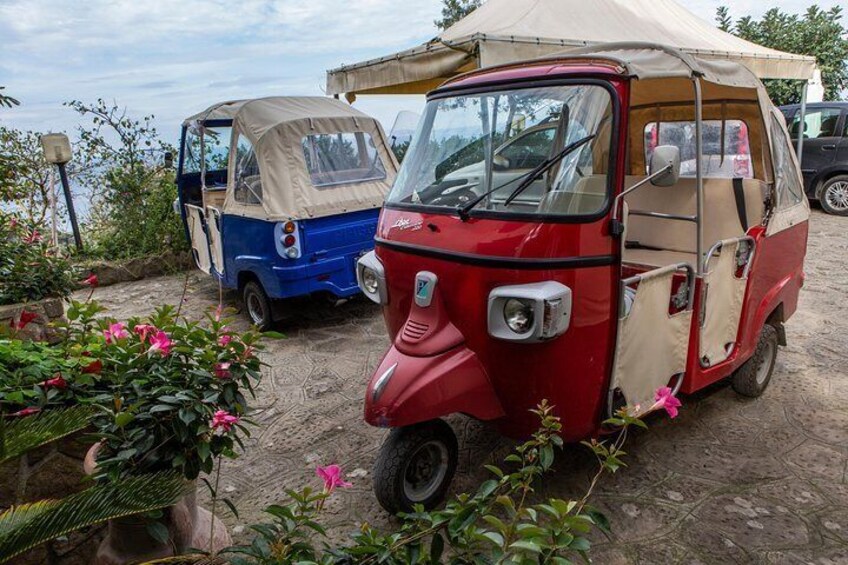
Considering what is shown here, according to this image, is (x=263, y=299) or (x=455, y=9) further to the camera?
(x=455, y=9)

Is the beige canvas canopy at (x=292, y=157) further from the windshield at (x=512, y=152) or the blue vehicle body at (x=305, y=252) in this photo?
the windshield at (x=512, y=152)

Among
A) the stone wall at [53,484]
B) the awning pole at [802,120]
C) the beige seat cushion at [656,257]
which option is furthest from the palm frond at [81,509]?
the awning pole at [802,120]

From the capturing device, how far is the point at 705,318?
326 centimetres

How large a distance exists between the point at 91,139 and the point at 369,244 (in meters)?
5.33

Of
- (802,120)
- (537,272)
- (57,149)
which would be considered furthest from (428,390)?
(802,120)

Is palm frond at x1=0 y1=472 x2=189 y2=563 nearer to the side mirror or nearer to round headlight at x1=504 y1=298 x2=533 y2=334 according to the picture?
round headlight at x1=504 y1=298 x2=533 y2=334

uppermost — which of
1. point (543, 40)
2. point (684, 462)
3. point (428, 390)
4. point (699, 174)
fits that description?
point (543, 40)

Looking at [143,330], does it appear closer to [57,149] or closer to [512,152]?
[512,152]

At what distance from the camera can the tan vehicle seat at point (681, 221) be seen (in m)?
4.02

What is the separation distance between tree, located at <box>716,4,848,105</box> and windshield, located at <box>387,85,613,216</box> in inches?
539

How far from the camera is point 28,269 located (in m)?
3.96

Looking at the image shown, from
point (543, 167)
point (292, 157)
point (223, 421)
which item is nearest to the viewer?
point (223, 421)

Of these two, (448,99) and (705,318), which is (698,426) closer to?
(705,318)

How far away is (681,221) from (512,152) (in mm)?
1877
